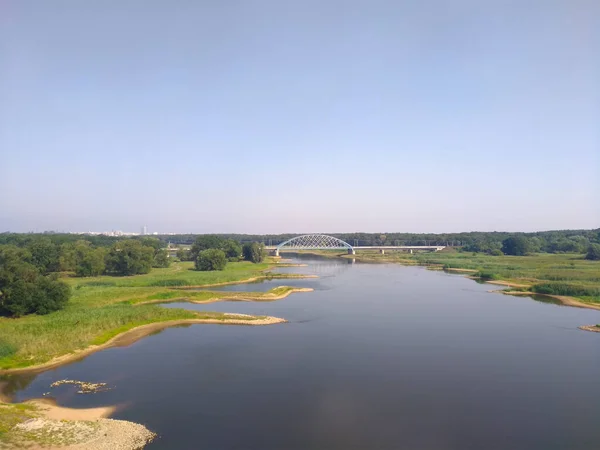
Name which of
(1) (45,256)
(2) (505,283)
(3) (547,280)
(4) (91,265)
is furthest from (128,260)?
(3) (547,280)

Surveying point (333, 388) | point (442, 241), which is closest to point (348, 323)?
point (333, 388)

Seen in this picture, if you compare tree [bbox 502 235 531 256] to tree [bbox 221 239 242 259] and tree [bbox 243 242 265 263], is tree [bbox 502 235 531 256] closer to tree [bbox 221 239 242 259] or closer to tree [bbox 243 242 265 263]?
tree [bbox 243 242 265 263]

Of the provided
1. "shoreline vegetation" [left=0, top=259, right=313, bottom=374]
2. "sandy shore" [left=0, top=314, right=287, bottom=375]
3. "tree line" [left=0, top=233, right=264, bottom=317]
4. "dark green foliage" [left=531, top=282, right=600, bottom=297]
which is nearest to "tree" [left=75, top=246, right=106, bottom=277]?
"tree line" [left=0, top=233, right=264, bottom=317]

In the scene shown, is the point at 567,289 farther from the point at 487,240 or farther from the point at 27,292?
the point at 487,240

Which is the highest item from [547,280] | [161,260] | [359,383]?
[161,260]

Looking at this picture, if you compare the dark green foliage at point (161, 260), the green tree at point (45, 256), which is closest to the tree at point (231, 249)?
the dark green foliage at point (161, 260)

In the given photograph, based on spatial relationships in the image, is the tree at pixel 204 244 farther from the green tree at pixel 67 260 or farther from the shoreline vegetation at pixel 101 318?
the shoreline vegetation at pixel 101 318
